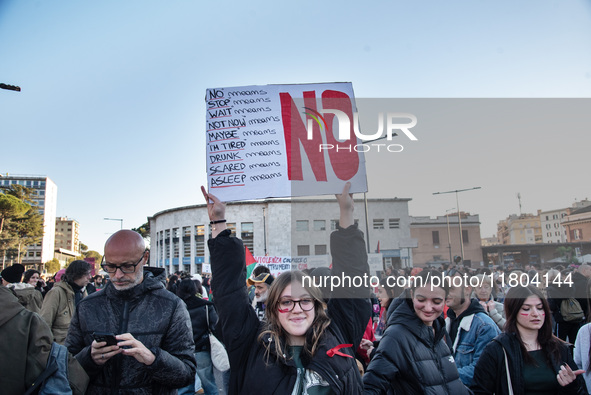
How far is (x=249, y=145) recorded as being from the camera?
322 centimetres

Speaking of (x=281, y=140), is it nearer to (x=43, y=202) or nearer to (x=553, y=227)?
(x=553, y=227)

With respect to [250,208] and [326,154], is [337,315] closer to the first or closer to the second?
[326,154]

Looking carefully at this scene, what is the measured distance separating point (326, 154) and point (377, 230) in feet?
74.8

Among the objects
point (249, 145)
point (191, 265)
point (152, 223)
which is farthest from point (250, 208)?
point (249, 145)

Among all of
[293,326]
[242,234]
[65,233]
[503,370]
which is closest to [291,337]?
[293,326]

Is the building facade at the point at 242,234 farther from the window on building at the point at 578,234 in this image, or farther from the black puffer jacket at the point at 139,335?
the black puffer jacket at the point at 139,335

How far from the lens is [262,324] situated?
2258 millimetres

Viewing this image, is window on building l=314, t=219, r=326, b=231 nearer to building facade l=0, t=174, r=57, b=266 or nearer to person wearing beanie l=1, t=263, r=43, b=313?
person wearing beanie l=1, t=263, r=43, b=313

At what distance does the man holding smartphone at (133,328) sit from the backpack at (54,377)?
0.32m

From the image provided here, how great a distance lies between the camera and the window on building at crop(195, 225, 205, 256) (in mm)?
53344

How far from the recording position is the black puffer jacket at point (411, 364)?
280 cm

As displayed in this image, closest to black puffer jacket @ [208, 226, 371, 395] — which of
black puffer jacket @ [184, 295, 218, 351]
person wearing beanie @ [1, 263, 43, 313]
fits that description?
black puffer jacket @ [184, 295, 218, 351]

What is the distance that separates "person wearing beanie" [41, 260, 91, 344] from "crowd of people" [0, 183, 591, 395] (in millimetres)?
2584

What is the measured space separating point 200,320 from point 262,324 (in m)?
3.68
